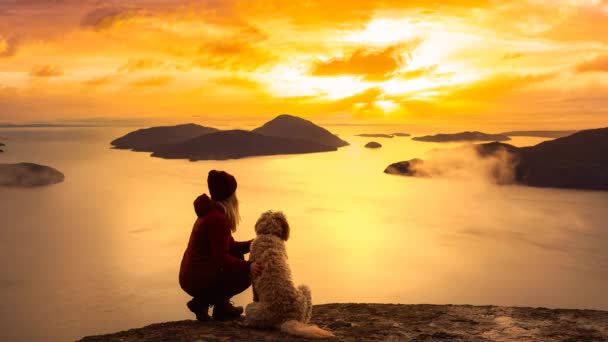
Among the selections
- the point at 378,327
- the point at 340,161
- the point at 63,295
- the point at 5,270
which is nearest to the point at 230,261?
the point at 378,327

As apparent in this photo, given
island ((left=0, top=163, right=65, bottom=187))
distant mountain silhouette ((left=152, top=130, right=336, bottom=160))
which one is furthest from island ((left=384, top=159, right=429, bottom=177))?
island ((left=0, top=163, right=65, bottom=187))

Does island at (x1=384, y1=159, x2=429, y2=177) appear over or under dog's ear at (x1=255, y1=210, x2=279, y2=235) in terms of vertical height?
over

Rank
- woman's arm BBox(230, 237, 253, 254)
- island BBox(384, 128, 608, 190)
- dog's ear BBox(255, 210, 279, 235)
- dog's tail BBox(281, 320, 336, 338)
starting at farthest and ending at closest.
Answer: island BBox(384, 128, 608, 190) < woman's arm BBox(230, 237, 253, 254) < dog's ear BBox(255, 210, 279, 235) < dog's tail BBox(281, 320, 336, 338)

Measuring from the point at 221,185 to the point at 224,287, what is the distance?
50.6 inches

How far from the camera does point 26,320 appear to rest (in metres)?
39.8

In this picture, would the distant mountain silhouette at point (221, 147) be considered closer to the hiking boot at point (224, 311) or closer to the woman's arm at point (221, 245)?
the hiking boot at point (224, 311)

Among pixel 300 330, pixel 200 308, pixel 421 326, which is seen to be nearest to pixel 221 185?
pixel 200 308

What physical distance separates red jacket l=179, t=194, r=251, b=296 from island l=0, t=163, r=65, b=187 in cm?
11643

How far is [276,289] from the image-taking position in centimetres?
549

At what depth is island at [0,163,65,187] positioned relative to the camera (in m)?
106

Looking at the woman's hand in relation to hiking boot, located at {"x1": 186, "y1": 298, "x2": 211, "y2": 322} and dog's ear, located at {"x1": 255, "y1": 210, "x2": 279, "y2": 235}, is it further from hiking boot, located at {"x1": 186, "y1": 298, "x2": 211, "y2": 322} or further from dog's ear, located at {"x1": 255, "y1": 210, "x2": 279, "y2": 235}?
hiking boot, located at {"x1": 186, "y1": 298, "x2": 211, "y2": 322}

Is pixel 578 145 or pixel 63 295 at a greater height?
pixel 578 145

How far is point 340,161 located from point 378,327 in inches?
7371

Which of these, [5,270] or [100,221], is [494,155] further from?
[5,270]
